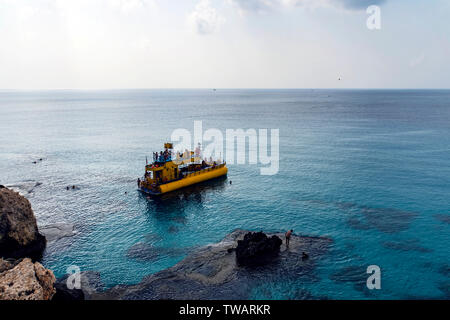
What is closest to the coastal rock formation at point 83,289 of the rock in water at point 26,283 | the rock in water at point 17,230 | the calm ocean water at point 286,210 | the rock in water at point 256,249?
the rock in water at point 26,283

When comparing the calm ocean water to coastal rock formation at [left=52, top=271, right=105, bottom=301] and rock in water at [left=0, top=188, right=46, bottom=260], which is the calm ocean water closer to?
coastal rock formation at [left=52, top=271, right=105, bottom=301]

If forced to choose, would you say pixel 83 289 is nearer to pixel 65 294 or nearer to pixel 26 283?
pixel 65 294

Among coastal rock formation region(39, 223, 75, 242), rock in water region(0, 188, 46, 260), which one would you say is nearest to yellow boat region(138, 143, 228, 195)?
coastal rock formation region(39, 223, 75, 242)

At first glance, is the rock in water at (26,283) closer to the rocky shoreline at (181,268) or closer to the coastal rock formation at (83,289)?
the rocky shoreline at (181,268)

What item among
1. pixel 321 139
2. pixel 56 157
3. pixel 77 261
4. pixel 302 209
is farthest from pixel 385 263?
pixel 56 157

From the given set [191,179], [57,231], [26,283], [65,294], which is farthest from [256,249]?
[191,179]
